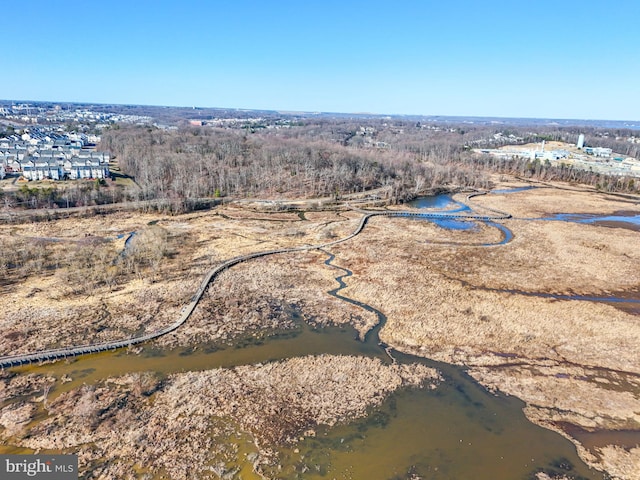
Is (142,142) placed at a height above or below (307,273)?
above

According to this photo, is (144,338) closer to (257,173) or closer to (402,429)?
(402,429)

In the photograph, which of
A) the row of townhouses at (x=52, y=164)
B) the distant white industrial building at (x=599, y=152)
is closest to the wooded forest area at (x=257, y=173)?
the row of townhouses at (x=52, y=164)

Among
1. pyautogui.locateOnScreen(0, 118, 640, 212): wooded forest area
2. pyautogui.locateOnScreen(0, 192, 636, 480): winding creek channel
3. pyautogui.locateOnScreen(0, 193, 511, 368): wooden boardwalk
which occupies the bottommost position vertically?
pyautogui.locateOnScreen(0, 192, 636, 480): winding creek channel

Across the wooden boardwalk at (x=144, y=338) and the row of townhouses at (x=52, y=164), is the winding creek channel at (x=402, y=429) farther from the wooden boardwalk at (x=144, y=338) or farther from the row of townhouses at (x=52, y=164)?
the row of townhouses at (x=52, y=164)

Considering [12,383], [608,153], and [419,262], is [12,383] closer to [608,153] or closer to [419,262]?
[419,262]

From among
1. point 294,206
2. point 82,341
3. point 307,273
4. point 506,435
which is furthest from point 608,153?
point 82,341

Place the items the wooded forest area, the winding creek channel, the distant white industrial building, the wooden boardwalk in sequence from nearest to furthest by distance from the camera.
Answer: the winding creek channel
the wooden boardwalk
the wooded forest area
the distant white industrial building

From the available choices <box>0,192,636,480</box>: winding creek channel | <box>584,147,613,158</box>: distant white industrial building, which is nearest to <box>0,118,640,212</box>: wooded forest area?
<box>584,147,613,158</box>: distant white industrial building

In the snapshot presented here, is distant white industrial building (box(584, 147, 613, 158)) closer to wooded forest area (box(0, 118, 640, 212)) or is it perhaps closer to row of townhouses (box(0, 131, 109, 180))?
wooded forest area (box(0, 118, 640, 212))
